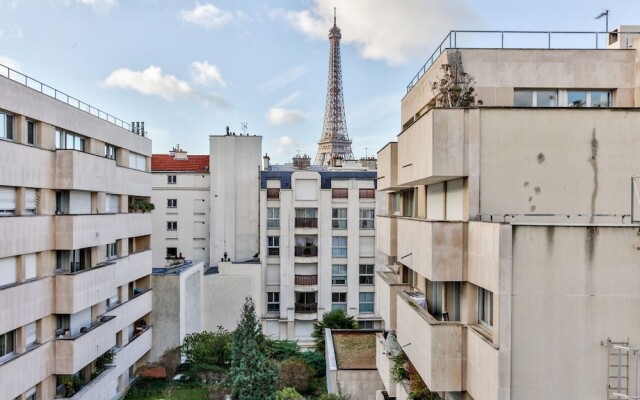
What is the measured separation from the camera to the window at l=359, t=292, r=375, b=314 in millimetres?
39531

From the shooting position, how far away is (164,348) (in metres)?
29.0

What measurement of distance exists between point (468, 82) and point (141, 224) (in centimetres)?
2157

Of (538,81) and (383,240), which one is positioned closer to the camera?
(538,81)

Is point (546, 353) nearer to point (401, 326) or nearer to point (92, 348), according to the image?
point (401, 326)

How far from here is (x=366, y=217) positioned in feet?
129

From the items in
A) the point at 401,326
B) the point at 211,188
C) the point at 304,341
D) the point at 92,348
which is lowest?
the point at 304,341

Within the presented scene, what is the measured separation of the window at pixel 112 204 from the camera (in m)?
23.7

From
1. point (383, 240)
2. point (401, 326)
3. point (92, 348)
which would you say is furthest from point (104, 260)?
point (401, 326)

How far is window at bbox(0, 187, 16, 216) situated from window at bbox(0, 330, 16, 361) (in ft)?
13.5

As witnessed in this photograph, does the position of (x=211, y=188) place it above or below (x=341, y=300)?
above

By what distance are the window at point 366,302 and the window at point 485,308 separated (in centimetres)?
2987

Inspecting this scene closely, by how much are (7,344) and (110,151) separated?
11622mm

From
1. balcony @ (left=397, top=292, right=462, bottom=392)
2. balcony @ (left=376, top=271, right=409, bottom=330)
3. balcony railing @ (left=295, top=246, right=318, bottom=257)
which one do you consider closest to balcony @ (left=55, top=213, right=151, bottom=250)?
balcony @ (left=376, top=271, right=409, bottom=330)

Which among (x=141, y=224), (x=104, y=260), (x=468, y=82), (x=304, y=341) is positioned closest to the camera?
(x=468, y=82)
